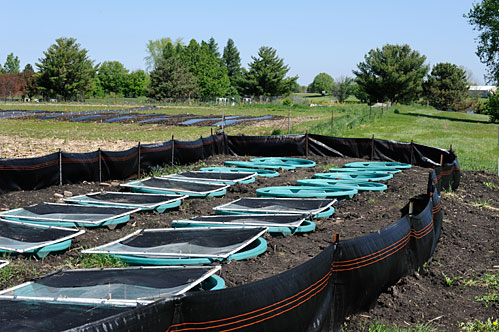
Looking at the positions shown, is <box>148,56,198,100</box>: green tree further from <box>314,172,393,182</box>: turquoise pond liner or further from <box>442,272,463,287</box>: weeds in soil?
<box>442,272,463,287</box>: weeds in soil

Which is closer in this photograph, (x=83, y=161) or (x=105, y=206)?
(x=105, y=206)

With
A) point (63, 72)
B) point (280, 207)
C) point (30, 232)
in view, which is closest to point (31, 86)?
point (63, 72)

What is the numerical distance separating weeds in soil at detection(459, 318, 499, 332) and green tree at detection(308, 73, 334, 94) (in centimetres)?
14449

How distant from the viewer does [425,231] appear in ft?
23.3

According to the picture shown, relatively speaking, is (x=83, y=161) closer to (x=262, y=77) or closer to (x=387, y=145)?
(x=387, y=145)

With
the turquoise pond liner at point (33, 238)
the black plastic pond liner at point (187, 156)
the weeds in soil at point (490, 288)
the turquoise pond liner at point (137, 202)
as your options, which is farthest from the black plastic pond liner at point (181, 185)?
the weeds in soil at point (490, 288)

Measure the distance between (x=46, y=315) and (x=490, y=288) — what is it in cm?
533

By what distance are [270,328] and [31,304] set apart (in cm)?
254

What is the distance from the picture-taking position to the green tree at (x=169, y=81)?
2990 inches

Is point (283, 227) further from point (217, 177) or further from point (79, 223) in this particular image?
point (217, 177)

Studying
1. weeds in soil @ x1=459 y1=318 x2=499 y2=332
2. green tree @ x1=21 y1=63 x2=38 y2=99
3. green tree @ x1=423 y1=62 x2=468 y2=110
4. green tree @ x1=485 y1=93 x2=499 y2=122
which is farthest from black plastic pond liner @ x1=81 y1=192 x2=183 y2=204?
green tree @ x1=423 y1=62 x2=468 y2=110

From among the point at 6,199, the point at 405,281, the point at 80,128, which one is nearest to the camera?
the point at 405,281

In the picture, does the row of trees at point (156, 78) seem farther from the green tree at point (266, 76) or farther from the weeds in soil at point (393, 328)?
the weeds in soil at point (393, 328)

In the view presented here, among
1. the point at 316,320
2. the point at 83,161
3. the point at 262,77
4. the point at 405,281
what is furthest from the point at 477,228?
the point at 262,77
